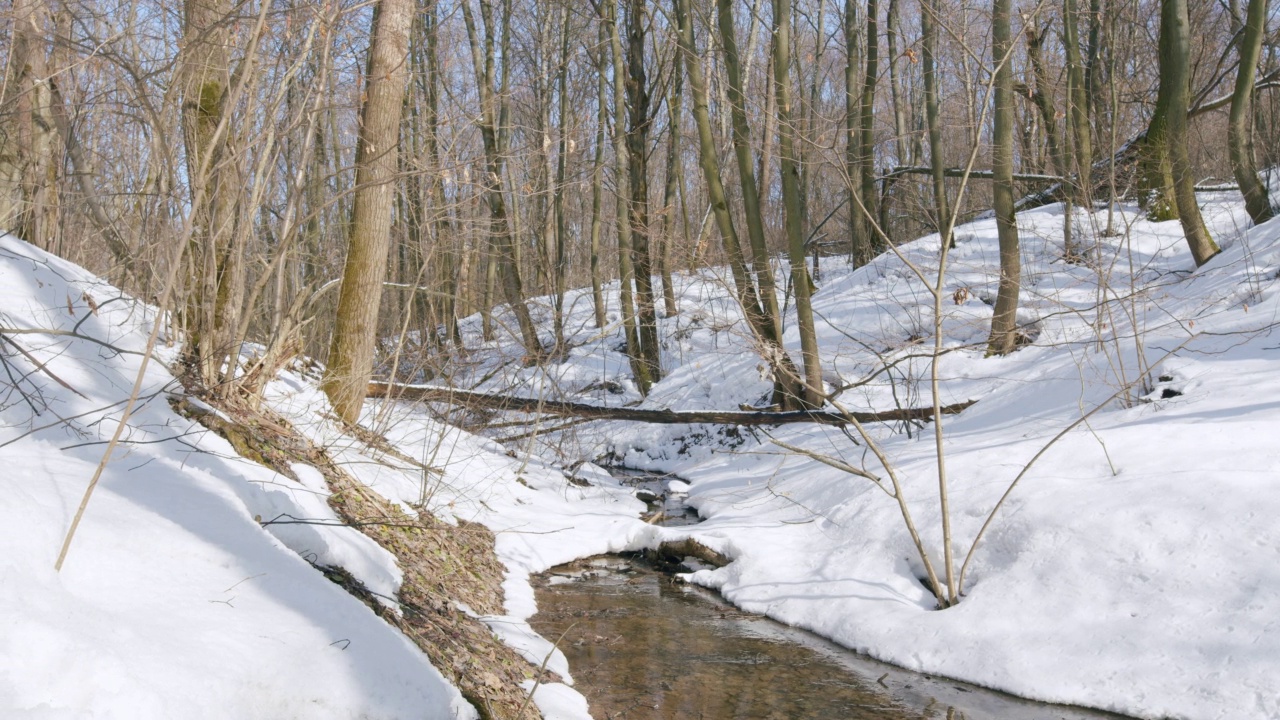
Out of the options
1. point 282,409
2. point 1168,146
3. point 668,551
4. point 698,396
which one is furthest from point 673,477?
point 1168,146

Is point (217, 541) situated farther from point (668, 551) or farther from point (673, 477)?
point (673, 477)

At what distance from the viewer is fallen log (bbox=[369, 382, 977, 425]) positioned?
8.43 m

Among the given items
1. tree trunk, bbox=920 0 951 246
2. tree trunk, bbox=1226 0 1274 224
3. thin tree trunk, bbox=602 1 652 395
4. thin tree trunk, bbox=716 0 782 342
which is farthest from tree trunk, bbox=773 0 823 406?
tree trunk, bbox=1226 0 1274 224

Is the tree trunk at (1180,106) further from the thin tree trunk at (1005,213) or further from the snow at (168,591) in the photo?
the snow at (168,591)

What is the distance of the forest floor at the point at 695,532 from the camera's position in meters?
2.51

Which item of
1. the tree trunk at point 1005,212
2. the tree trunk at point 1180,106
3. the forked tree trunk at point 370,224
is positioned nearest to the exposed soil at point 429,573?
the forked tree trunk at point 370,224

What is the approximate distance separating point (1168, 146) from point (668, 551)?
8.43 metres

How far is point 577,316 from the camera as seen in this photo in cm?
1869

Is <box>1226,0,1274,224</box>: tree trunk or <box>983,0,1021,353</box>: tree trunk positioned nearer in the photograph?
<box>983,0,1021,353</box>: tree trunk

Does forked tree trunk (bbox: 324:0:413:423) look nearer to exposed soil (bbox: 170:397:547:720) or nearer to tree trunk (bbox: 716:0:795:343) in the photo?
exposed soil (bbox: 170:397:547:720)

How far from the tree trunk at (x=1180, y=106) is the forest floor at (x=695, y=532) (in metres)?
0.37

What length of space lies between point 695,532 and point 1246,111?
8.89 meters

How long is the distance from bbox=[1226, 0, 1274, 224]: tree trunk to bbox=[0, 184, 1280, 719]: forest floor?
0.90 meters

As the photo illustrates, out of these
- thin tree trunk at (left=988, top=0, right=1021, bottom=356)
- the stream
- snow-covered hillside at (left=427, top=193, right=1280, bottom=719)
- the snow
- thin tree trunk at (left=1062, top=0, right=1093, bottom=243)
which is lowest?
the stream
